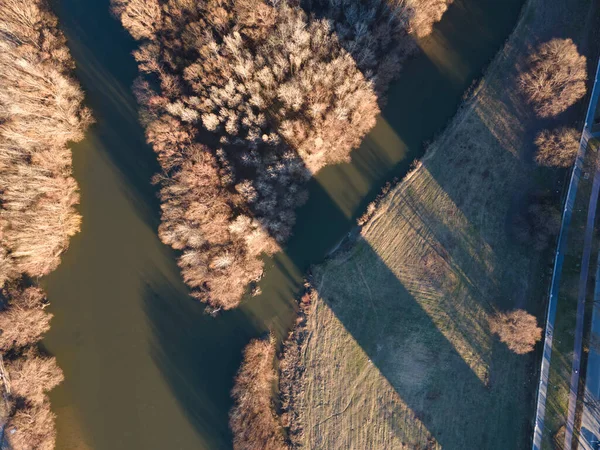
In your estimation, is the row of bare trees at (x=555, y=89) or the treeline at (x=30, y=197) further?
the treeline at (x=30, y=197)

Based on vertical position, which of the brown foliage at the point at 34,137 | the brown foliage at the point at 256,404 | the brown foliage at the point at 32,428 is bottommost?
the brown foliage at the point at 256,404

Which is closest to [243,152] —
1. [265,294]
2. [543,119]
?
[265,294]

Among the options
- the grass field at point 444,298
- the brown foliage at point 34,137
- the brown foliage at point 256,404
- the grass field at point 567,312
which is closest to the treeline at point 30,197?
the brown foliage at point 34,137

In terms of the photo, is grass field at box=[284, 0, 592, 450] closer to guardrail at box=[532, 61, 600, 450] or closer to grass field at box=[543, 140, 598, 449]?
guardrail at box=[532, 61, 600, 450]

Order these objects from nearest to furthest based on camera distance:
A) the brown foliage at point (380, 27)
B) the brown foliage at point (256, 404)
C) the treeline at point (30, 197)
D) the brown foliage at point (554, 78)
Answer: the brown foliage at point (554, 78) < the brown foliage at point (380, 27) < the treeline at point (30, 197) < the brown foliage at point (256, 404)

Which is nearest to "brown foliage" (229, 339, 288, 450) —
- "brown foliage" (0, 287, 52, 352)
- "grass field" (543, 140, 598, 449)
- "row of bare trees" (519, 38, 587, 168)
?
"brown foliage" (0, 287, 52, 352)

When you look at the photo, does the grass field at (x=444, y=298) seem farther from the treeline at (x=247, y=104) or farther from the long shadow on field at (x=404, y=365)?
the treeline at (x=247, y=104)

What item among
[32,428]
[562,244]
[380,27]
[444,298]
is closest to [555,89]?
[562,244]
